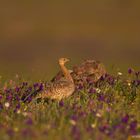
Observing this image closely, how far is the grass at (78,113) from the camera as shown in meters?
10.1

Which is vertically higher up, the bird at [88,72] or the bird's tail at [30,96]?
the bird's tail at [30,96]

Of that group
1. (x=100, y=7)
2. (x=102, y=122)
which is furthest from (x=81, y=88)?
(x=100, y=7)

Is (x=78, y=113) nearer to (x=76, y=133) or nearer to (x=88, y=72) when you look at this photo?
(x=76, y=133)

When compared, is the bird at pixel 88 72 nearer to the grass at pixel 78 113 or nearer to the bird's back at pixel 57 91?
the grass at pixel 78 113

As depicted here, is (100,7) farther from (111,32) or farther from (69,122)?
(69,122)

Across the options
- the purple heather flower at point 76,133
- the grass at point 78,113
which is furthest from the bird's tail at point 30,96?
the purple heather flower at point 76,133

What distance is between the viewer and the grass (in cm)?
1012

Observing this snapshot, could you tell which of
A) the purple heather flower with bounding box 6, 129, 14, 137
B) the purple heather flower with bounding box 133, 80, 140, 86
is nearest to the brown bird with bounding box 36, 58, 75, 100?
the purple heather flower with bounding box 133, 80, 140, 86

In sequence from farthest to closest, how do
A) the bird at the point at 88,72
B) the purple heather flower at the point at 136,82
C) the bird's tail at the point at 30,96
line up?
the bird at the point at 88,72 → the purple heather flower at the point at 136,82 → the bird's tail at the point at 30,96

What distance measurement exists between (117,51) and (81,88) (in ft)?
68.2

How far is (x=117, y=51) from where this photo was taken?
34719 mm

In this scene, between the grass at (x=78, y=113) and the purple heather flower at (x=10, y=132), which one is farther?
the grass at (x=78, y=113)

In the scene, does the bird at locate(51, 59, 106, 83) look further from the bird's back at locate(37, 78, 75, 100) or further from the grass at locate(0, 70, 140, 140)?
the bird's back at locate(37, 78, 75, 100)

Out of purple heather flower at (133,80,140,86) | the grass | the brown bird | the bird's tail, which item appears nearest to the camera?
the grass
